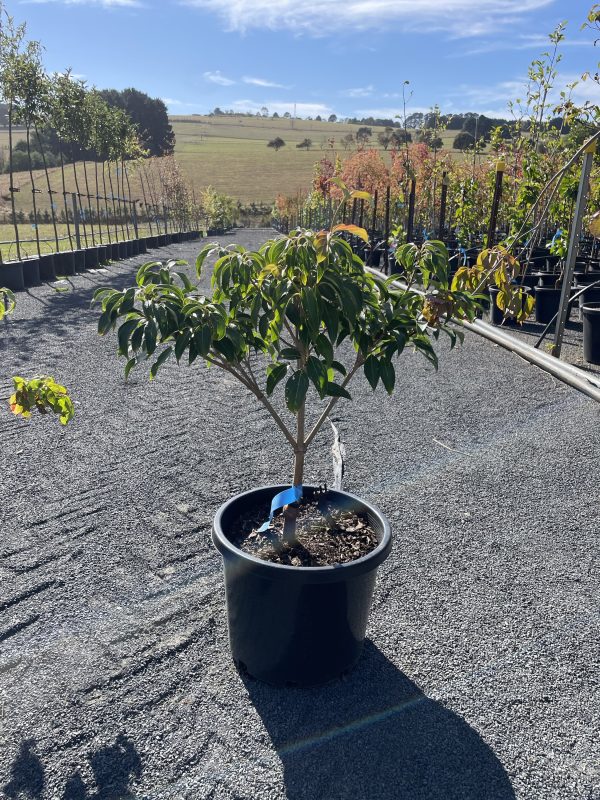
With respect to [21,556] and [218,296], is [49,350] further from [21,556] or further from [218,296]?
[218,296]

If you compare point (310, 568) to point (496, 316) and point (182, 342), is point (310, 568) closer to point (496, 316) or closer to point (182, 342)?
point (182, 342)

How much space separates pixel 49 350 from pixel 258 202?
193 feet

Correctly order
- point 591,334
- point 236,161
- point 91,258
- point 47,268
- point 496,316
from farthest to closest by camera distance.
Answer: point 236,161 < point 91,258 < point 47,268 < point 496,316 < point 591,334

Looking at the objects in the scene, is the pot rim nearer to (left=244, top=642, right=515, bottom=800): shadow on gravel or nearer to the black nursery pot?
the black nursery pot

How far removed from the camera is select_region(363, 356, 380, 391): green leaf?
1.96 m

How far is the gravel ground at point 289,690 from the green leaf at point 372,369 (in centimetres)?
115

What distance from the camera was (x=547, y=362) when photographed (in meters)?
6.36

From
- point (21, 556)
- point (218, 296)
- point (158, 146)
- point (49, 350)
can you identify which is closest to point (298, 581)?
point (218, 296)

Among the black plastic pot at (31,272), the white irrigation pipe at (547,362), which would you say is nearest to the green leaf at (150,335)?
the white irrigation pipe at (547,362)

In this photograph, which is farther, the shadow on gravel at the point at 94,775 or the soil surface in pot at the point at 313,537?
the soil surface in pot at the point at 313,537

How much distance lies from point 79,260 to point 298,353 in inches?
555

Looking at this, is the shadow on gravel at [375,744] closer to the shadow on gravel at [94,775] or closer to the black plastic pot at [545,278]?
the shadow on gravel at [94,775]

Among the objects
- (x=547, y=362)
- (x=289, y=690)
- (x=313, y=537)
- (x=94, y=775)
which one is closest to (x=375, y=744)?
(x=289, y=690)

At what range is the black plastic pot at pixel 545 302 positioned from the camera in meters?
8.12
